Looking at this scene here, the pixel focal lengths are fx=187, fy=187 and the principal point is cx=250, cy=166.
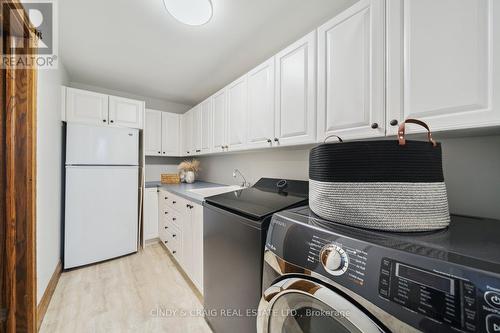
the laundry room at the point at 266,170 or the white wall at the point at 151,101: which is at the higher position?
the white wall at the point at 151,101

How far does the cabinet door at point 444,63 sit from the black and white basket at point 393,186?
208 mm

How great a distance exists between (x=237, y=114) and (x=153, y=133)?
1853 mm

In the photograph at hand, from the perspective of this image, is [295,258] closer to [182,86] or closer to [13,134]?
[13,134]

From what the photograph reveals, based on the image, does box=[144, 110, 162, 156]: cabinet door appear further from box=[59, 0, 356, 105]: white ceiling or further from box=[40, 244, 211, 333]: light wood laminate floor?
box=[40, 244, 211, 333]: light wood laminate floor

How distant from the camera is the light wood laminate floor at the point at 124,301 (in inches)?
55.8

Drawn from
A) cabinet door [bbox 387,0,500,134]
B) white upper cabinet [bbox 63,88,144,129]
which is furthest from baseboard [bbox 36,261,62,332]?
cabinet door [bbox 387,0,500,134]

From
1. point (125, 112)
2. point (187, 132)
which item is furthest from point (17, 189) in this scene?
point (187, 132)

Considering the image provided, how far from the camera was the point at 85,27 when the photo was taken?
159cm

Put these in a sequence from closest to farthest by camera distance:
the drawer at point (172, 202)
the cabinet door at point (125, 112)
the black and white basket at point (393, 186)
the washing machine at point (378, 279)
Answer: the washing machine at point (378, 279) → the black and white basket at point (393, 186) → the drawer at point (172, 202) → the cabinet door at point (125, 112)

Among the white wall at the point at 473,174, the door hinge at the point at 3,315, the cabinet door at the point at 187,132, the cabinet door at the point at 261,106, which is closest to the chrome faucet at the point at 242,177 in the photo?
the cabinet door at the point at 261,106

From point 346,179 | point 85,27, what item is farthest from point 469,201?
point 85,27

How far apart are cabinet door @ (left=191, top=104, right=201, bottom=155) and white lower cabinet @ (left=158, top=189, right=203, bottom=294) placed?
2.56 ft

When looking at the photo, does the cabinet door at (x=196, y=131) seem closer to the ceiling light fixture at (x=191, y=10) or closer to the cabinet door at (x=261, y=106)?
the cabinet door at (x=261, y=106)

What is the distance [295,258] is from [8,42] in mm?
1971
